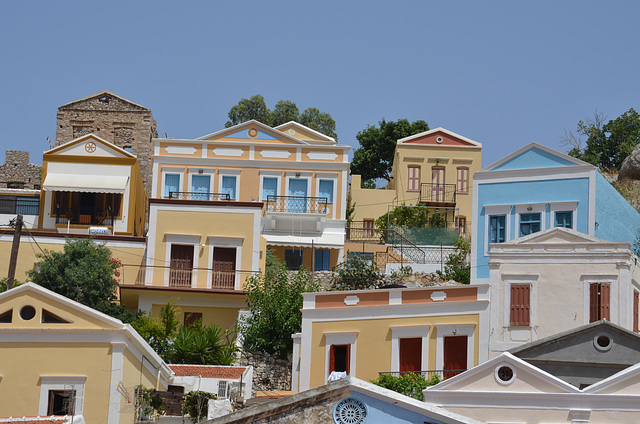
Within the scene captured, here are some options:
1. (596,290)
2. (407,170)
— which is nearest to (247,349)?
(596,290)

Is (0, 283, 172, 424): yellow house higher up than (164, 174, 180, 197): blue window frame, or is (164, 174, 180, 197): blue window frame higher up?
(164, 174, 180, 197): blue window frame

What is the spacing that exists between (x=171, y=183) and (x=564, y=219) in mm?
21443

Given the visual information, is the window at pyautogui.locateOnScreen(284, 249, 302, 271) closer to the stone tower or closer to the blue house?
the blue house

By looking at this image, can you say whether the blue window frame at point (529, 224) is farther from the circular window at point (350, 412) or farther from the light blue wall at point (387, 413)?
the circular window at point (350, 412)

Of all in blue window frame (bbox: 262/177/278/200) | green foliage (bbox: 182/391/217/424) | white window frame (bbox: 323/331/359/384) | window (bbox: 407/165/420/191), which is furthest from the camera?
window (bbox: 407/165/420/191)

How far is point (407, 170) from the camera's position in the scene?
2275 inches

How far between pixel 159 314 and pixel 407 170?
72.9ft

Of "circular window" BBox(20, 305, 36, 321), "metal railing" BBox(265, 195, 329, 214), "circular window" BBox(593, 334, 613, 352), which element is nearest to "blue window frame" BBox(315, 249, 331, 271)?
"metal railing" BBox(265, 195, 329, 214)

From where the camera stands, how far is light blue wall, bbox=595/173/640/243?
123 feet

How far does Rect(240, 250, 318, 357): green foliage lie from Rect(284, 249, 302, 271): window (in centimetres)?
747

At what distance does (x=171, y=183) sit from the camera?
50.9 m

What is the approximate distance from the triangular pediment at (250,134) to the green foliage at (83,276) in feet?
41.6

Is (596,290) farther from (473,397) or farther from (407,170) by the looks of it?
(407,170)

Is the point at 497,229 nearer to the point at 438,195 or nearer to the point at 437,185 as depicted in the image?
the point at 438,195
